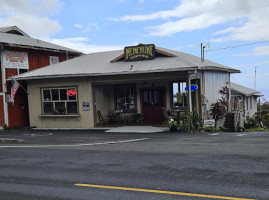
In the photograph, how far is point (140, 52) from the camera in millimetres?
19094

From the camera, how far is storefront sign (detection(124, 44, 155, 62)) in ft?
62.1

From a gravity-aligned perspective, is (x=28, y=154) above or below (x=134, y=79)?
below

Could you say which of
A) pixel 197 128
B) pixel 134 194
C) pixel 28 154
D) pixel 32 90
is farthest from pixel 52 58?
pixel 134 194

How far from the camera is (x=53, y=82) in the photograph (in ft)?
64.4

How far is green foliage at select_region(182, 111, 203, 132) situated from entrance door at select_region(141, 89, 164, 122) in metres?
4.42

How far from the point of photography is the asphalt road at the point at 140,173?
18.8 ft

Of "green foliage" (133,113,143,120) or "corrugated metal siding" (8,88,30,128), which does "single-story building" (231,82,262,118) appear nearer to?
"green foliage" (133,113,143,120)

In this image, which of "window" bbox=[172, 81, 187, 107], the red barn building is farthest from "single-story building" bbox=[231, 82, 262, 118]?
the red barn building

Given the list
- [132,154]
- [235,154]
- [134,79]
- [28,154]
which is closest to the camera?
[235,154]

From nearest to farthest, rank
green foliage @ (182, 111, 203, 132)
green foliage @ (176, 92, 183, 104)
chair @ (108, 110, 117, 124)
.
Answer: green foliage @ (182, 111, 203, 132)
green foliage @ (176, 92, 183, 104)
chair @ (108, 110, 117, 124)

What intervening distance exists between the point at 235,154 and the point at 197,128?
7.24m

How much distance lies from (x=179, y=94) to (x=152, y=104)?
230 cm

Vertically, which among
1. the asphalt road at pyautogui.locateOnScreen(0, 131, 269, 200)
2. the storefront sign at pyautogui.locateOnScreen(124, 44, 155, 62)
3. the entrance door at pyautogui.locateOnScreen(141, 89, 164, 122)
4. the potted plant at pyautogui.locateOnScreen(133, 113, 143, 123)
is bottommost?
the asphalt road at pyautogui.locateOnScreen(0, 131, 269, 200)

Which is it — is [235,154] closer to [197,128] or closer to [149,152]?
[149,152]
